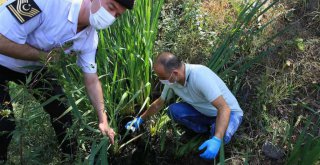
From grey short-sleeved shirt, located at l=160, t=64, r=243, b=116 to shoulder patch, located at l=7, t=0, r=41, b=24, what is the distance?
93 cm

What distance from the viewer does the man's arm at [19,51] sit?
1.68 m

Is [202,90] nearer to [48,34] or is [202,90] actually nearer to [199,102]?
[199,102]

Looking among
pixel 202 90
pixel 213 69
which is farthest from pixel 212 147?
pixel 213 69

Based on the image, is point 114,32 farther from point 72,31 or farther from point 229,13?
point 229,13

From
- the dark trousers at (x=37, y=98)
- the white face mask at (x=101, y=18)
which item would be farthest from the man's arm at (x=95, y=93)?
the white face mask at (x=101, y=18)

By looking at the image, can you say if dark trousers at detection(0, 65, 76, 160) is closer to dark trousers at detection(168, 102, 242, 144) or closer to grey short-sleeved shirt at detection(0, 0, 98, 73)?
grey short-sleeved shirt at detection(0, 0, 98, 73)

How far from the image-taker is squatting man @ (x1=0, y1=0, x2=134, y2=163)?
65.6 inches

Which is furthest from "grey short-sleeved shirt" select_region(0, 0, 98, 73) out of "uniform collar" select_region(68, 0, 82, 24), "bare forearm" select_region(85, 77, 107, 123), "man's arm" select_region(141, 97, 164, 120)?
"man's arm" select_region(141, 97, 164, 120)

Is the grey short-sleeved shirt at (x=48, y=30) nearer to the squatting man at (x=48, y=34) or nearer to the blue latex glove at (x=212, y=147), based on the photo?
the squatting man at (x=48, y=34)

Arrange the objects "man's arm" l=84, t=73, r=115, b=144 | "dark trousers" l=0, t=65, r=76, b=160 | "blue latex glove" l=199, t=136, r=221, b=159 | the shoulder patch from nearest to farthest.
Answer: the shoulder patch → "dark trousers" l=0, t=65, r=76, b=160 → "man's arm" l=84, t=73, r=115, b=144 → "blue latex glove" l=199, t=136, r=221, b=159

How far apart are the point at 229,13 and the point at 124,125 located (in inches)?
50.2

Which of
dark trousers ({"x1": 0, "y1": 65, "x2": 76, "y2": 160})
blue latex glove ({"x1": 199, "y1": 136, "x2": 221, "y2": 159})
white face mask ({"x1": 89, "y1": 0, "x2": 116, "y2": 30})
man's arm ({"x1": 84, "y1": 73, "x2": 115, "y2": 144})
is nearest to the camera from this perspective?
white face mask ({"x1": 89, "y1": 0, "x2": 116, "y2": 30})

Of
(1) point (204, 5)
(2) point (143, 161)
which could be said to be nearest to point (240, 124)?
(2) point (143, 161)

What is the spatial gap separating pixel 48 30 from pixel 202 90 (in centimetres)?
90
